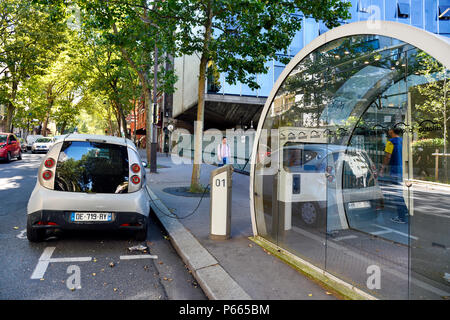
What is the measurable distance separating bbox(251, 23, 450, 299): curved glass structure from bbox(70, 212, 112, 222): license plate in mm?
2222

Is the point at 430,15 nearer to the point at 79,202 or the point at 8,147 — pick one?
the point at 79,202

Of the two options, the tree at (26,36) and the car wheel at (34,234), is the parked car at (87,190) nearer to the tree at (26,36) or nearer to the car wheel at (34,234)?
the car wheel at (34,234)

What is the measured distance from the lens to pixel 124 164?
15.8 ft

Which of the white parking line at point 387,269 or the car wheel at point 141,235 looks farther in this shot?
the car wheel at point 141,235

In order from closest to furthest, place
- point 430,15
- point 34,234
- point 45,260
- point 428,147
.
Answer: point 428,147 < point 45,260 < point 34,234 < point 430,15

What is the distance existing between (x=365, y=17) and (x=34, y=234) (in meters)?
23.8

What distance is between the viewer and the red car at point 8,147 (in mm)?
17406

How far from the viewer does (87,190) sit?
449 cm

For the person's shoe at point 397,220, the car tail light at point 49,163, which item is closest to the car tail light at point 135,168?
the car tail light at point 49,163

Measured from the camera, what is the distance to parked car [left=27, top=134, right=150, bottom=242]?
4.37 metres

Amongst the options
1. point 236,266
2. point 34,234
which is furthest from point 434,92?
point 34,234

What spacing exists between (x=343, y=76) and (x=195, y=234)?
321 cm

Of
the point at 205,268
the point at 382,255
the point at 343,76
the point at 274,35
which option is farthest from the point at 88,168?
the point at 274,35

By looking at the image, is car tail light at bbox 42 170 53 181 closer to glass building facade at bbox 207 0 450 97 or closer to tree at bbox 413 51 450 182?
tree at bbox 413 51 450 182
